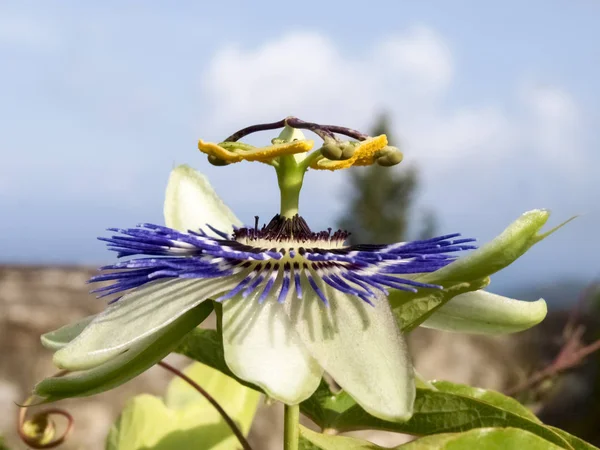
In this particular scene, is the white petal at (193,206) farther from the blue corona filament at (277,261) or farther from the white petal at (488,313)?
the white petal at (488,313)

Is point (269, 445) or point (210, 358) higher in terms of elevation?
point (210, 358)

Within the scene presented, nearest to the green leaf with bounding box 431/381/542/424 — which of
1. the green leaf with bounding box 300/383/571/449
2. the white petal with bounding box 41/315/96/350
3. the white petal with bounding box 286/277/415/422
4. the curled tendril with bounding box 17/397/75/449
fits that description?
the green leaf with bounding box 300/383/571/449

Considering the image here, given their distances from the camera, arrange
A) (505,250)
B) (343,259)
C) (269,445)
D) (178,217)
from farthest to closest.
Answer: (269,445) < (178,217) < (343,259) < (505,250)

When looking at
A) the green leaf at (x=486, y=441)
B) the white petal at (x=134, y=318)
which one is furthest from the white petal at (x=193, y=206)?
the green leaf at (x=486, y=441)

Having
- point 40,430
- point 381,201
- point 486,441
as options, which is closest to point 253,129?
point 486,441

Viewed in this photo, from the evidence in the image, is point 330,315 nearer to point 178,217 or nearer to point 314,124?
point 314,124

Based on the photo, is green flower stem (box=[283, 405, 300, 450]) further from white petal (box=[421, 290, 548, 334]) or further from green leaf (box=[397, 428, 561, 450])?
white petal (box=[421, 290, 548, 334])

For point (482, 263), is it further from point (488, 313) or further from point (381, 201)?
point (381, 201)

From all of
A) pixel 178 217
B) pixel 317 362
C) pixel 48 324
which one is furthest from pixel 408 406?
pixel 48 324
